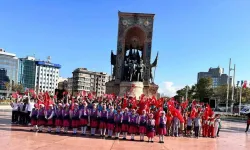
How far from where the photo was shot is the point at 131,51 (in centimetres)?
3791

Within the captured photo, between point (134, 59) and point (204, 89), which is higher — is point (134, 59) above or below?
above

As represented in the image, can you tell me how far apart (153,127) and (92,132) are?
3.31 metres

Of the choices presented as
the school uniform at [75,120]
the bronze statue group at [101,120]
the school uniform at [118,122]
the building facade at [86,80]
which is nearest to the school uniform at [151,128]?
the bronze statue group at [101,120]

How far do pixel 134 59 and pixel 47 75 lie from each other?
13430cm

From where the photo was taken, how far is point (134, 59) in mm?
36406

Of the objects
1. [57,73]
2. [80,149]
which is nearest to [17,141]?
[80,149]

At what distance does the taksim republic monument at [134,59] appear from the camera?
34.8 m

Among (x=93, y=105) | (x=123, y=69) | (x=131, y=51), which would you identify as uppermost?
(x=131, y=51)

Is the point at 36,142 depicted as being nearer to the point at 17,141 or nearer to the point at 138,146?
the point at 17,141

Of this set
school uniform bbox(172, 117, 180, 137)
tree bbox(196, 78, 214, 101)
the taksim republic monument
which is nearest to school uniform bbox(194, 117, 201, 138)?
school uniform bbox(172, 117, 180, 137)

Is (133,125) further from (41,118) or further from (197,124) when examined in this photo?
(197,124)

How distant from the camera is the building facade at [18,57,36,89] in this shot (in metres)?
156

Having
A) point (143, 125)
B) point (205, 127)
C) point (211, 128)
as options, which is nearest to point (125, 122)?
point (143, 125)

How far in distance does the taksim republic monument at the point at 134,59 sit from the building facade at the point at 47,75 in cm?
12599
